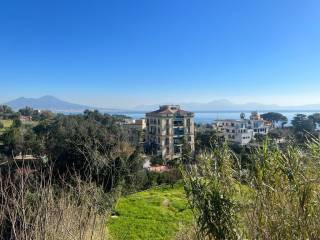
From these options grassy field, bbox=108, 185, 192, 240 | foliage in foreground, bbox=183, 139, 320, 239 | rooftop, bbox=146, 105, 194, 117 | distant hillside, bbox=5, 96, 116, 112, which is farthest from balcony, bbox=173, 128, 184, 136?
distant hillside, bbox=5, 96, 116, 112

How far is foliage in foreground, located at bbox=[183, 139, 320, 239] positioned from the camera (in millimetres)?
2430

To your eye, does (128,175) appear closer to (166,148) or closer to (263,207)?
(263,207)

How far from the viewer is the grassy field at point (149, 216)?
9.02 meters

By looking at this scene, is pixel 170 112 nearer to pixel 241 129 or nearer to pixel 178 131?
pixel 178 131

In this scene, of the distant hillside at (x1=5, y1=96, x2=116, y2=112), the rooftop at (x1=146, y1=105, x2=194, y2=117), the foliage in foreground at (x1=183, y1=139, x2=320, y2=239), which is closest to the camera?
the foliage in foreground at (x1=183, y1=139, x2=320, y2=239)

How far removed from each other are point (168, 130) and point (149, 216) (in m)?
22.4

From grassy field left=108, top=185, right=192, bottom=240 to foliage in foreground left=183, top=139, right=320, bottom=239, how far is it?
4765 mm

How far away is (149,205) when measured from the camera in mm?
11906

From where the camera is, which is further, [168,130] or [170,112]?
[170,112]

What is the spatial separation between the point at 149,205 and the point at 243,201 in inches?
368

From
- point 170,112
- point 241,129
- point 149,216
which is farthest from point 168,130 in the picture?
point 149,216

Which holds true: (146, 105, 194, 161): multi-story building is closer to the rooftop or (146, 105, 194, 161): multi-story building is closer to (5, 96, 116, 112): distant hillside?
the rooftop

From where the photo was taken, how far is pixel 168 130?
33156 mm

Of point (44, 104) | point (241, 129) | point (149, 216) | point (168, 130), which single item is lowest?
point (149, 216)
